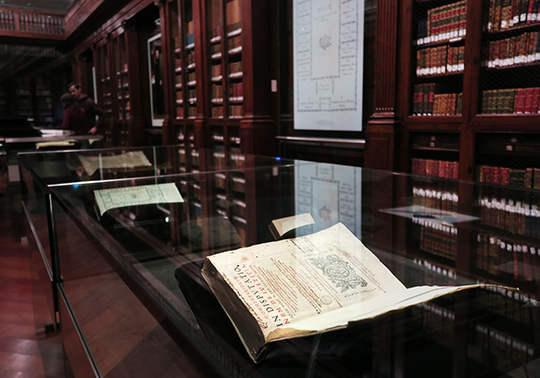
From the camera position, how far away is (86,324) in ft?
3.23

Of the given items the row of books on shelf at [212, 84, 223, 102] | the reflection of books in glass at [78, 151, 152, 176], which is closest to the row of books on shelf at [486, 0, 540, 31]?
the reflection of books in glass at [78, 151, 152, 176]

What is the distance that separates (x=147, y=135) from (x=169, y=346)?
30.8 feet

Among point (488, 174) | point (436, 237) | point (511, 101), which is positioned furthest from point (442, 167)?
point (436, 237)

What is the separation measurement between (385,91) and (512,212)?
3.06 meters

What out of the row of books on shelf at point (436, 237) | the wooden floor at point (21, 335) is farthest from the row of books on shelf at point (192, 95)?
the row of books on shelf at point (436, 237)

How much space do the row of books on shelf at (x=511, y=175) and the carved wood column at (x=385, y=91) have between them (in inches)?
30.5

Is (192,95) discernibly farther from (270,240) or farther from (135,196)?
(270,240)

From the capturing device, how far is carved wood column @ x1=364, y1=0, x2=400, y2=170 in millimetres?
3754

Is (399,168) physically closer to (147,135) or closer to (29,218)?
(29,218)

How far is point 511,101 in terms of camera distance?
3129 mm

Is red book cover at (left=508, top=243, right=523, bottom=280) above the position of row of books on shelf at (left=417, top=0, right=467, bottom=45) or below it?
below

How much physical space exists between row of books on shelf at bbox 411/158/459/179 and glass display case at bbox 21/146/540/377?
90.2 inches

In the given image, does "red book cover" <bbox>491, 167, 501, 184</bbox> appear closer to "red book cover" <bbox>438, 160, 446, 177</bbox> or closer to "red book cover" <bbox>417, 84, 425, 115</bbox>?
"red book cover" <bbox>438, 160, 446, 177</bbox>

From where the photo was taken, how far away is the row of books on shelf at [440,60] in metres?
3.41
